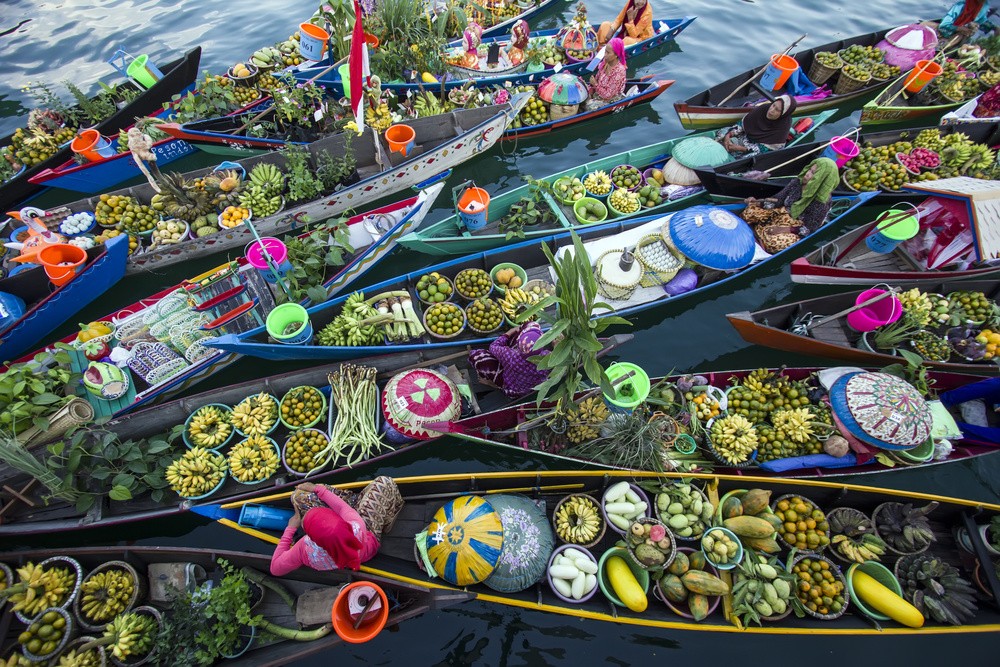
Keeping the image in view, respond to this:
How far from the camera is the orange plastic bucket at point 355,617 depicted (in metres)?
5.07

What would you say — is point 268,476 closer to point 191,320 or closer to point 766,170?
point 191,320

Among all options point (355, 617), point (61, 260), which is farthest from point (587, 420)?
point (61, 260)

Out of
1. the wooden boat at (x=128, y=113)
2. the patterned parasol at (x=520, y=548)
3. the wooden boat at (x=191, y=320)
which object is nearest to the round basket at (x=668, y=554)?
the patterned parasol at (x=520, y=548)

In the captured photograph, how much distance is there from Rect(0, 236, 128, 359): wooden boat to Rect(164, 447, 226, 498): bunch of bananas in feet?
17.0

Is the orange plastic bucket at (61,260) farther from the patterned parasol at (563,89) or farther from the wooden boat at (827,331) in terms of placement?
the wooden boat at (827,331)

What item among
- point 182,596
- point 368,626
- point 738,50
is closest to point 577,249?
point 368,626

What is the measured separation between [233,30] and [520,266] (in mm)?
18859

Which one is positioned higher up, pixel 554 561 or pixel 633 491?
pixel 633 491

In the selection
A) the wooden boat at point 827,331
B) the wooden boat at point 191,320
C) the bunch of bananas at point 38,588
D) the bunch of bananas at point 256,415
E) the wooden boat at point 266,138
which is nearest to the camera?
the bunch of bananas at point 38,588

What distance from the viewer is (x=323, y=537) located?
16.1ft

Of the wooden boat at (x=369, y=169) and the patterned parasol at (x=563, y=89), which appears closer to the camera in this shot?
the wooden boat at (x=369, y=169)

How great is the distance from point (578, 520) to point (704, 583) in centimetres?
175

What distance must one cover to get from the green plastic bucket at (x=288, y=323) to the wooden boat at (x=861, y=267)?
10111mm

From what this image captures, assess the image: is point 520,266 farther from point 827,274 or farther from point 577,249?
point 827,274
